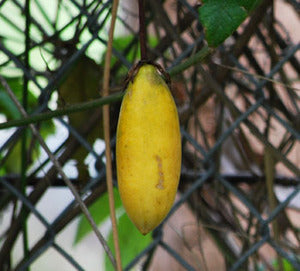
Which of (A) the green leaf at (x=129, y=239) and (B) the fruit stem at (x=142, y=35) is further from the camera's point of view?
(A) the green leaf at (x=129, y=239)

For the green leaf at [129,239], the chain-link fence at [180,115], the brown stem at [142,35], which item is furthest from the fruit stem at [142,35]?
the green leaf at [129,239]

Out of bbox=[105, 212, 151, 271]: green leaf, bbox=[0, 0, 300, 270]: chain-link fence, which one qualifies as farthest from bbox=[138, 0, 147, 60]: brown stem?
bbox=[105, 212, 151, 271]: green leaf

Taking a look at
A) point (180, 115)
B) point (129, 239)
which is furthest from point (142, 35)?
point (129, 239)

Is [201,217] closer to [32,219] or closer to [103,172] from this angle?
[103,172]

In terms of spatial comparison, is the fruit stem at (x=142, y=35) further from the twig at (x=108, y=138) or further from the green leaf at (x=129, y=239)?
the green leaf at (x=129, y=239)

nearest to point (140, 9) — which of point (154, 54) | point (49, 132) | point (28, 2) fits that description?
point (28, 2)

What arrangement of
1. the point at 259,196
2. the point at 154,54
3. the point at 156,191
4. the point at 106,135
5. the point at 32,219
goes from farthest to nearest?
the point at 32,219
the point at 259,196
the point at 154,54
the point at 106,135
the point at 156,191
